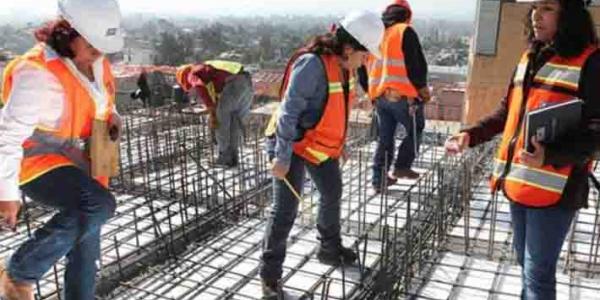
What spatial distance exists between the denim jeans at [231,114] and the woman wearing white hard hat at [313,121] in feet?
7.79

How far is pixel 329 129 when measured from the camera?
3.00 meters

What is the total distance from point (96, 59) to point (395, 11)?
282 cm

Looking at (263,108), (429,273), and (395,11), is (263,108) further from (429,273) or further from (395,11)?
(429,273)

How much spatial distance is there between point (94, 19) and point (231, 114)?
3.46 m

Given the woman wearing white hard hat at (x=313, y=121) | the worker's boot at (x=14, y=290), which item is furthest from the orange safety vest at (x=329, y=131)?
the worker's boot at (x=14, y=290)

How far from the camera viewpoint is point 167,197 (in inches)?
184

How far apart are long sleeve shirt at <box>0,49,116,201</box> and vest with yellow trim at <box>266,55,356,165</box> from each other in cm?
118

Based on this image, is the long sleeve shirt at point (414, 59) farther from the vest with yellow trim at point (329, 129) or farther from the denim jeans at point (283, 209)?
the denim jeans at point (283, 209)

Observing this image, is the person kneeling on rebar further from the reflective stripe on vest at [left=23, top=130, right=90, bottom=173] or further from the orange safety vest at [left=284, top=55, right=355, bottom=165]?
the reflective stripe on vest at [left=23, top=130, right=90, bottom=173]

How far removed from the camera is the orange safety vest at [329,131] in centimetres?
293

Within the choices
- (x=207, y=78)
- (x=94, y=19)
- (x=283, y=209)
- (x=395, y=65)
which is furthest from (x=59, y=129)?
(x=207, y=78)

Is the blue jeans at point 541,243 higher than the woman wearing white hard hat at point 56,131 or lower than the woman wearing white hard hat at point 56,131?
lower

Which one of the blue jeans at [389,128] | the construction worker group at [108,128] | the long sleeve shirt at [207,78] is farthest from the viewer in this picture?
the long sleeve shirt at [207,78]

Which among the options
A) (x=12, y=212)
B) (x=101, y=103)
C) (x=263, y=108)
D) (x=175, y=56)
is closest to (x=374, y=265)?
(x=101, y=103)
